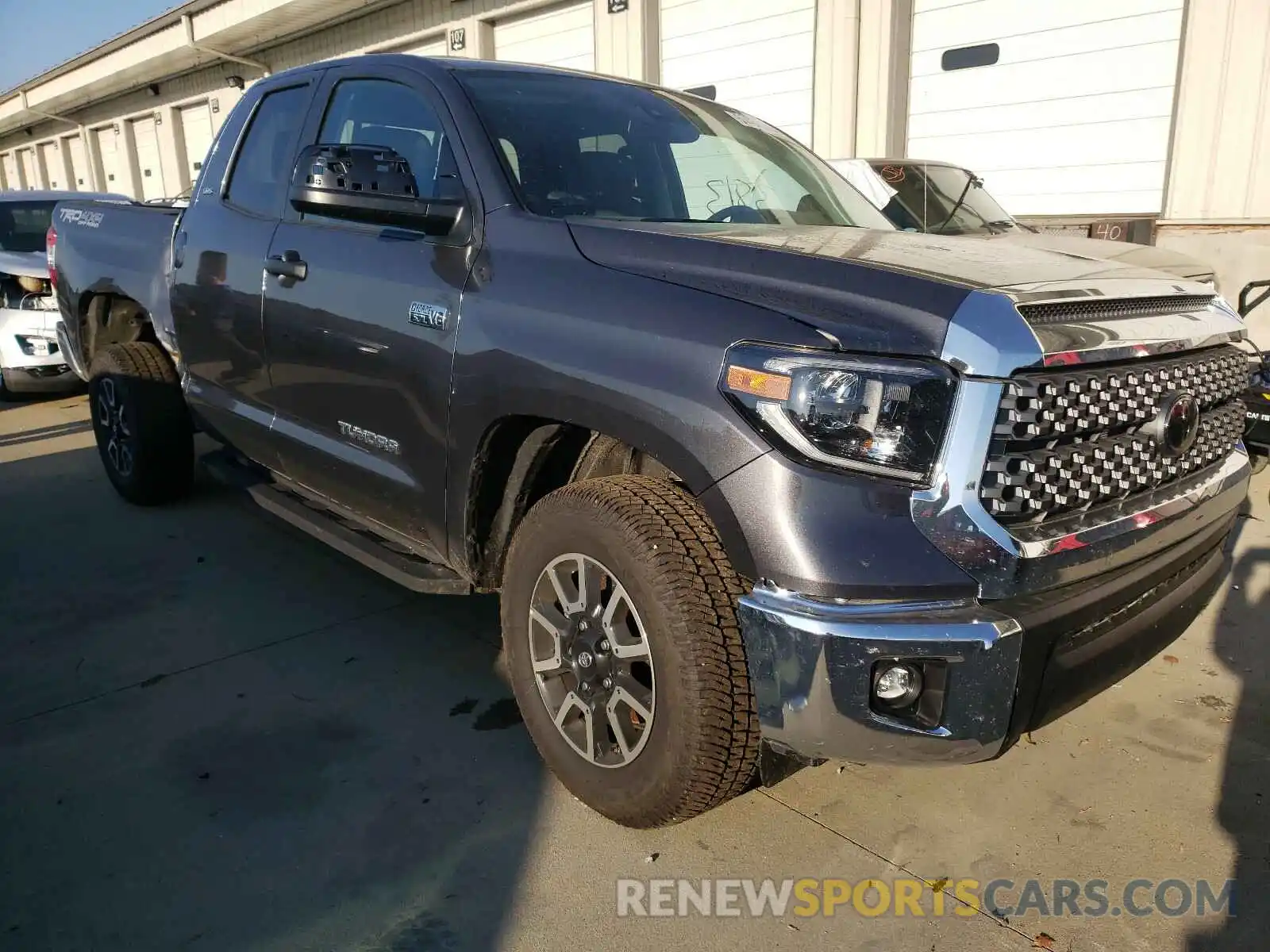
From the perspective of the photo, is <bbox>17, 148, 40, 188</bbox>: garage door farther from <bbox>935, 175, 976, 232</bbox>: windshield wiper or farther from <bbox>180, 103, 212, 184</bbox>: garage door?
<bbox>935, 175, 976, 232</bbox>: windshield wiper

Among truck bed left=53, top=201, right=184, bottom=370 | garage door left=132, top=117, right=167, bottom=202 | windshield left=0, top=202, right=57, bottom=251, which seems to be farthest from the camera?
garage door left=132, top=117, right=167, bottom=202

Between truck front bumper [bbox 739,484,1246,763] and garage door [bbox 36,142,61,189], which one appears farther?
garage door [bbox 36,142,61,189]

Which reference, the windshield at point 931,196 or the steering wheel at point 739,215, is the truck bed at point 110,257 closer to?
the steering wheel at point 739,215

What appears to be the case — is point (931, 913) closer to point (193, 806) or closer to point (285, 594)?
point (193, 806)

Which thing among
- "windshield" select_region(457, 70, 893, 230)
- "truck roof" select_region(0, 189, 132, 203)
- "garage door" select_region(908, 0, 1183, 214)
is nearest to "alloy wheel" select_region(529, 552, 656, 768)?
"windshield" select_region(457, 70, 893, 230)

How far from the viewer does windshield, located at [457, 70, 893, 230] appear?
2.87 meters

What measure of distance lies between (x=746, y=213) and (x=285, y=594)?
98.5 inches

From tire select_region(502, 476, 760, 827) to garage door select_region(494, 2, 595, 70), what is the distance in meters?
11.3

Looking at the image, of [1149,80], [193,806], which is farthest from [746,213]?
[1149,80]

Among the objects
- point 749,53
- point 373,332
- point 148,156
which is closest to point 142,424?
point 373,332

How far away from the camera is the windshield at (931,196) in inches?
305

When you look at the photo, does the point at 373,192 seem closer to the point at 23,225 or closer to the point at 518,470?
the point at 518,470

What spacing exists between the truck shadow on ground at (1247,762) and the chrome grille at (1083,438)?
970 mm

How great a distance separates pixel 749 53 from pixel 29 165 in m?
34.3
